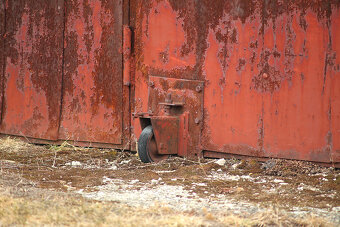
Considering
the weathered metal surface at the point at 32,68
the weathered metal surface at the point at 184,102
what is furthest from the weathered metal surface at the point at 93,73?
the weathered metal surface at the point at 184,102

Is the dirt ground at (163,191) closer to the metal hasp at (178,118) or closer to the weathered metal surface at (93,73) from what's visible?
the metal hasp at (178,118)

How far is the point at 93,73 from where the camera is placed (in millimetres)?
6633

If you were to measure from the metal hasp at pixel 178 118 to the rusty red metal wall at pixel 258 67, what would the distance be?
9cm

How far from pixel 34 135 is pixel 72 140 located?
630 millimetres

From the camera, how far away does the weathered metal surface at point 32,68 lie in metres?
7.00

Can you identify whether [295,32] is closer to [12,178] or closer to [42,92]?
[12,178]

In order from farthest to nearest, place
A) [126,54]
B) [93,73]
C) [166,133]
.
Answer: [93,73], [126,54], [166,133]

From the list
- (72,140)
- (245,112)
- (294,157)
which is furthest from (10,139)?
(294,157)

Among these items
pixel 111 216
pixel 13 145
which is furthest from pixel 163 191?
pixel 13 145

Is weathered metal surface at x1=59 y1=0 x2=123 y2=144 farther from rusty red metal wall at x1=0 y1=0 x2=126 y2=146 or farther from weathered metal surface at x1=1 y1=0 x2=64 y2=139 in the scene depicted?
weathered metal surface at x1=1 y1=0 x2=64 y2=139

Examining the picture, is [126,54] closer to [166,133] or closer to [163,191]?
[166,133]

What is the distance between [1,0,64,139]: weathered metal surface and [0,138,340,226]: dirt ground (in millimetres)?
884

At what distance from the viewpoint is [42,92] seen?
7.16 m

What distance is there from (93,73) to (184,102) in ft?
4.33
